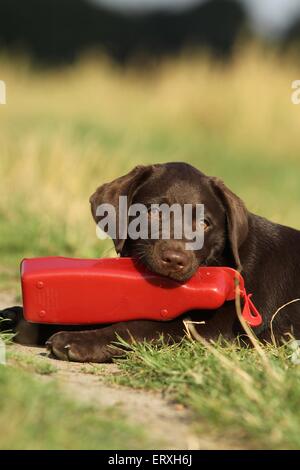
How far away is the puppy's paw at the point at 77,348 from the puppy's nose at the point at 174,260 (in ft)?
1.74

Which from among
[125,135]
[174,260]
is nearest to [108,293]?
[174,260]

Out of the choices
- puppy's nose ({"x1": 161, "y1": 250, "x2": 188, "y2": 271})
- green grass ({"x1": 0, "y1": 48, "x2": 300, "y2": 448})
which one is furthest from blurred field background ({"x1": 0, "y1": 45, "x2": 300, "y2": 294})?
puppy's nose ({"x1": 161, "y1": 250, "x2": 188, "y2": 271})

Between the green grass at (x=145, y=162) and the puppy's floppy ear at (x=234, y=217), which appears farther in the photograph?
the puppy's floppy ear at (x=234, y=217)

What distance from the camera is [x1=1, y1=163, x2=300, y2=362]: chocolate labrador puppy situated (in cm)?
459

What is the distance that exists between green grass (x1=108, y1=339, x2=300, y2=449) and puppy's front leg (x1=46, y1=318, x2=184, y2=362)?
0.10 m

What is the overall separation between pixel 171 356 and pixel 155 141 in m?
10.6

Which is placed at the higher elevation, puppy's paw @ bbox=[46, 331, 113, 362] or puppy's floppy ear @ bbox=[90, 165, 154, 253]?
puppy's floppy ear @ bbox=[90, 165, 154, 253]

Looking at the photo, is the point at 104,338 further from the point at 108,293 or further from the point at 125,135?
→ the point at 125,135

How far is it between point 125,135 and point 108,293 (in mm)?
9882

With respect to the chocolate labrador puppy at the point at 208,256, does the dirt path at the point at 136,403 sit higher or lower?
lower

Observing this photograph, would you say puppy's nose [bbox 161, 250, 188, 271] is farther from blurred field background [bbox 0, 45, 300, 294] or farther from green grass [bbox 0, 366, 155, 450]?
blurred field background [bbox 0, 45, 300, 294]

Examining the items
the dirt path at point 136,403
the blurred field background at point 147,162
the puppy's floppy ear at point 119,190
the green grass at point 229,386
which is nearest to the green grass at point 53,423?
the blurred field background at point 147,162

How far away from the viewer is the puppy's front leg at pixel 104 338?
4.56 metres

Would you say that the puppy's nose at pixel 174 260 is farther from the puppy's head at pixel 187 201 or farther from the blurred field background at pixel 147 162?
the blurred field background at pixel 147 162
